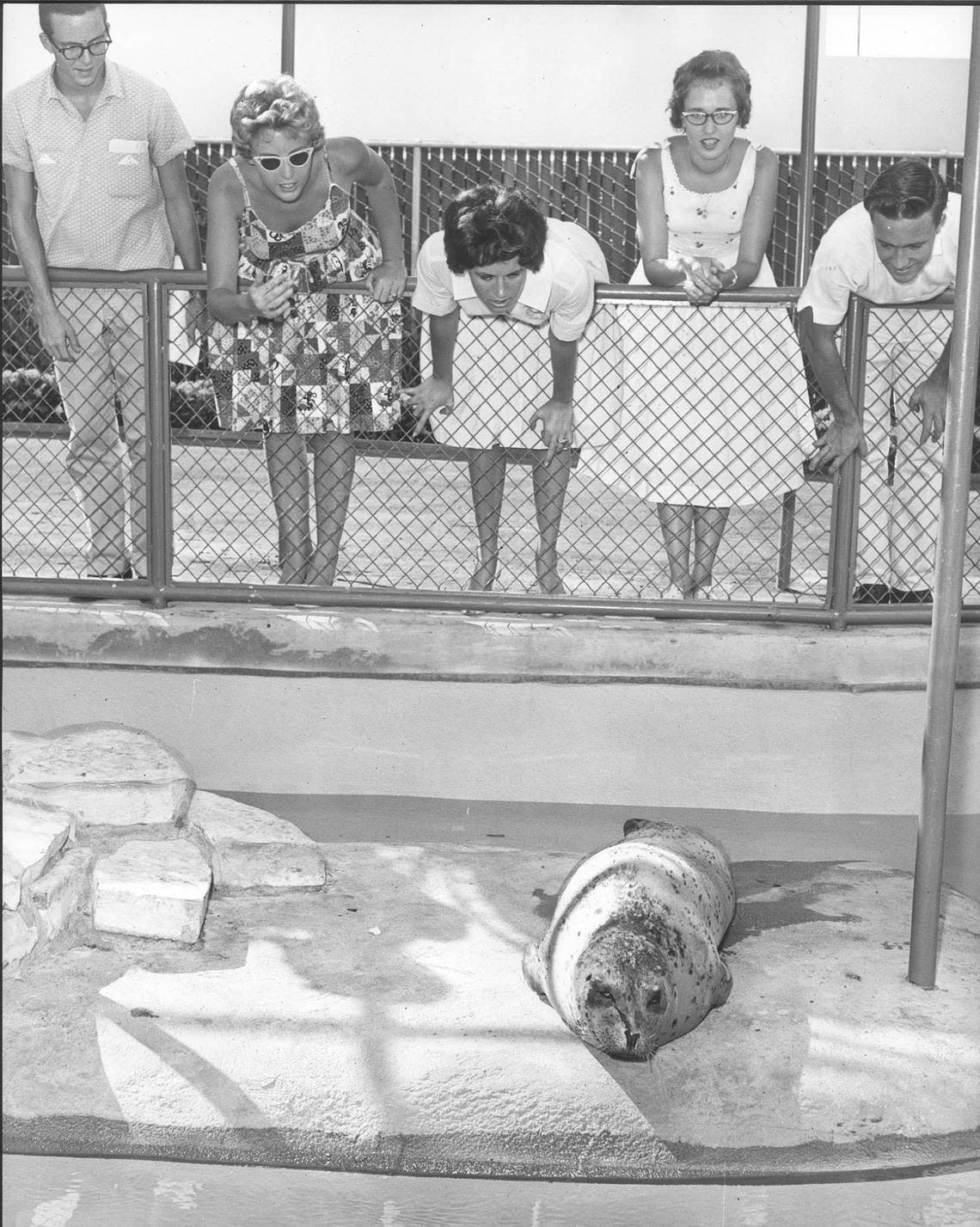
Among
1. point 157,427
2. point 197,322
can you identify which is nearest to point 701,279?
point 197,322

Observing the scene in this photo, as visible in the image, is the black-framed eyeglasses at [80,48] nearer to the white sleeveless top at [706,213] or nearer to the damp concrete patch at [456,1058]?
the white sleeveless top at [706,213]

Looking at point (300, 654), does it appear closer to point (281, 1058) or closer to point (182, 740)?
point (182, 740)

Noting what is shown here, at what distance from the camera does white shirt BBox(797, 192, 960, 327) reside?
4184 mm

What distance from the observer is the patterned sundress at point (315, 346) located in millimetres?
4438

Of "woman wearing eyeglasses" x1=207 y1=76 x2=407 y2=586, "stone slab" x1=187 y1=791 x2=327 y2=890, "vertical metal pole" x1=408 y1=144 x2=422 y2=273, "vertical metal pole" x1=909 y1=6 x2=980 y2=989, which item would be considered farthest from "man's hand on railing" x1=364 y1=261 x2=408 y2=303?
"vertical metal pole" x1=408 y1=144 x2=422 y2=273

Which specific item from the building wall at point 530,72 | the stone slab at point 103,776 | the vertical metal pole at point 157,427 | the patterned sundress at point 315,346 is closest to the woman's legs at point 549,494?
the patterned sundress at point 315,346

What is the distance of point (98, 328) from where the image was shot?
4.59m

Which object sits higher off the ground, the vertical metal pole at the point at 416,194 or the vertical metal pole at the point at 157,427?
the vertical metal pole at the point at 416,194

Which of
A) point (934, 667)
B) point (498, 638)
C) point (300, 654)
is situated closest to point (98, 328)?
point (300, 654)

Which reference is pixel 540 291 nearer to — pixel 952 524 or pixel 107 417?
pixel 107 417

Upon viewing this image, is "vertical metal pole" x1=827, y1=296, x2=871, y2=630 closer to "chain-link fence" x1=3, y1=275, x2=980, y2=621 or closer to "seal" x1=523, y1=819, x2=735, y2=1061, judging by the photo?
"chain-link fence" x1=3, y1=275, x2=980, y2=621

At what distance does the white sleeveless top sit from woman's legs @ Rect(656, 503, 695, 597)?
694 mm

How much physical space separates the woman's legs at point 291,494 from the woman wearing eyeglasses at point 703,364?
94 cm

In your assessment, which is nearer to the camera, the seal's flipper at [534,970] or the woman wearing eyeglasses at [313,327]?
the seal's flipper at [534,970]
